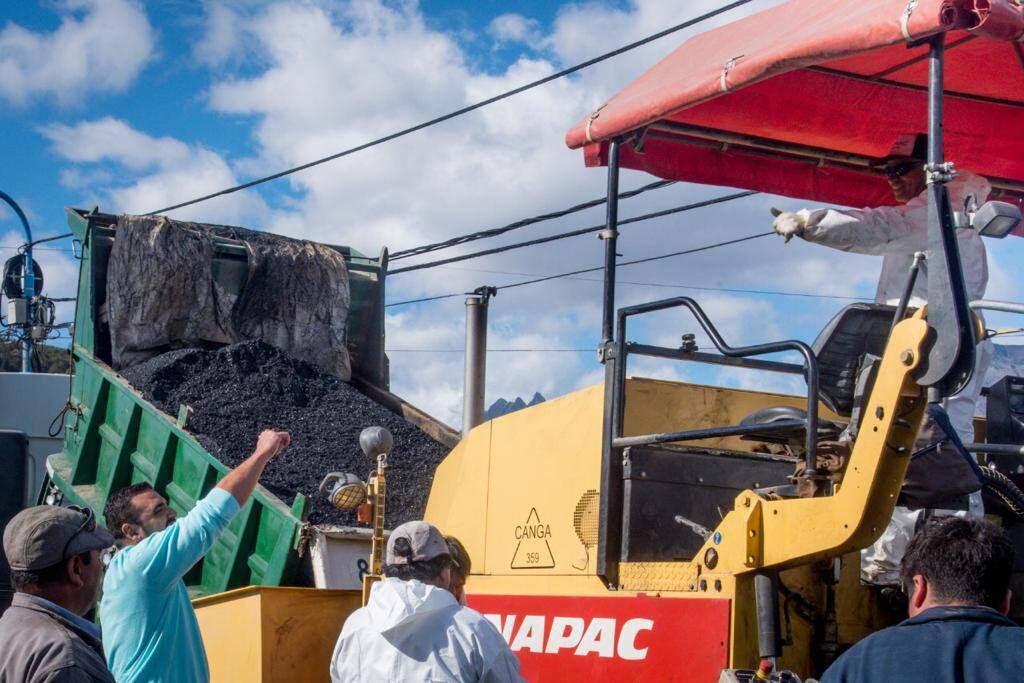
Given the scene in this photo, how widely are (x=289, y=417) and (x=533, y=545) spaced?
3.31 metres

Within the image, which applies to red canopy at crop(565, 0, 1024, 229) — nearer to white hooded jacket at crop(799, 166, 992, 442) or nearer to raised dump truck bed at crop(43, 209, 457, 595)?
white hooded jacket at crop(799, 166, 992, 442)

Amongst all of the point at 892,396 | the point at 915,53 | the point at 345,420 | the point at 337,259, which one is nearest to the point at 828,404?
the point at 892,396

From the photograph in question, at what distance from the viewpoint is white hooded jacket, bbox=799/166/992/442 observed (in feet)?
12.1

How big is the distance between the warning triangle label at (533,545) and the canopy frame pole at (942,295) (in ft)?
A: 5.26

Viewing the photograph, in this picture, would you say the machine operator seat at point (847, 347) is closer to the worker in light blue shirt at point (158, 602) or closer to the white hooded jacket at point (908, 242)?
the white hooded jacket at point (908, 242)

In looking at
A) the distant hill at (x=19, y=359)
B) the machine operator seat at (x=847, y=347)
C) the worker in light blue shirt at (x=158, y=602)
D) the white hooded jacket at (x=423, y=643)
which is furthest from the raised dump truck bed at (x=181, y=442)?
the distant hill at (x=19, y=359)

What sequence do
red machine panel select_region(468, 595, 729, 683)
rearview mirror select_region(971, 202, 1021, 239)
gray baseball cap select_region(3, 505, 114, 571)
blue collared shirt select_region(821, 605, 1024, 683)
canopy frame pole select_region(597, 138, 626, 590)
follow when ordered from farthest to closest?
canopy frame pole select_region(597, 138, 626, 590) → red machine panel select_region(468, 595, 729, 683) → rearview mirror select_region(971, 202, 1021, 239) → gray baseball cap select_region(3, 505, 114, 571) → blue collared shirt select_region(821, 605, 1024, 683)

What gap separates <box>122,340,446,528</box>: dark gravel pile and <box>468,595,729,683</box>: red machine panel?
6.79 feet

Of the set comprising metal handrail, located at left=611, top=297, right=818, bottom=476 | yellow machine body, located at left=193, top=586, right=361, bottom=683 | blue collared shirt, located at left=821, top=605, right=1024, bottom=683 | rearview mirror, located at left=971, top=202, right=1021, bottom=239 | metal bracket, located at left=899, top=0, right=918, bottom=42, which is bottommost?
yellow machine body, located at left=193, top=586, right=361, bottom=683

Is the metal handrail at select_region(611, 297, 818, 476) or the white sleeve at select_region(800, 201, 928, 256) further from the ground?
the white sleeve at select_region(800, 201, 928, 256)

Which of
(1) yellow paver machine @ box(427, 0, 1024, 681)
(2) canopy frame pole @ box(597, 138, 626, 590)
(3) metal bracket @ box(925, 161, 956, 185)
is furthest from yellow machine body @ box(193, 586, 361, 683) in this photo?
(3) metal bracket @ box(925, 161, 956, 185)

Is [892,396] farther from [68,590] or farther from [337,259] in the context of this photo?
[337,259]

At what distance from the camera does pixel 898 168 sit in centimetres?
445

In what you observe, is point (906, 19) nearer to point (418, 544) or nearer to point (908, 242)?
point (908, 242)
